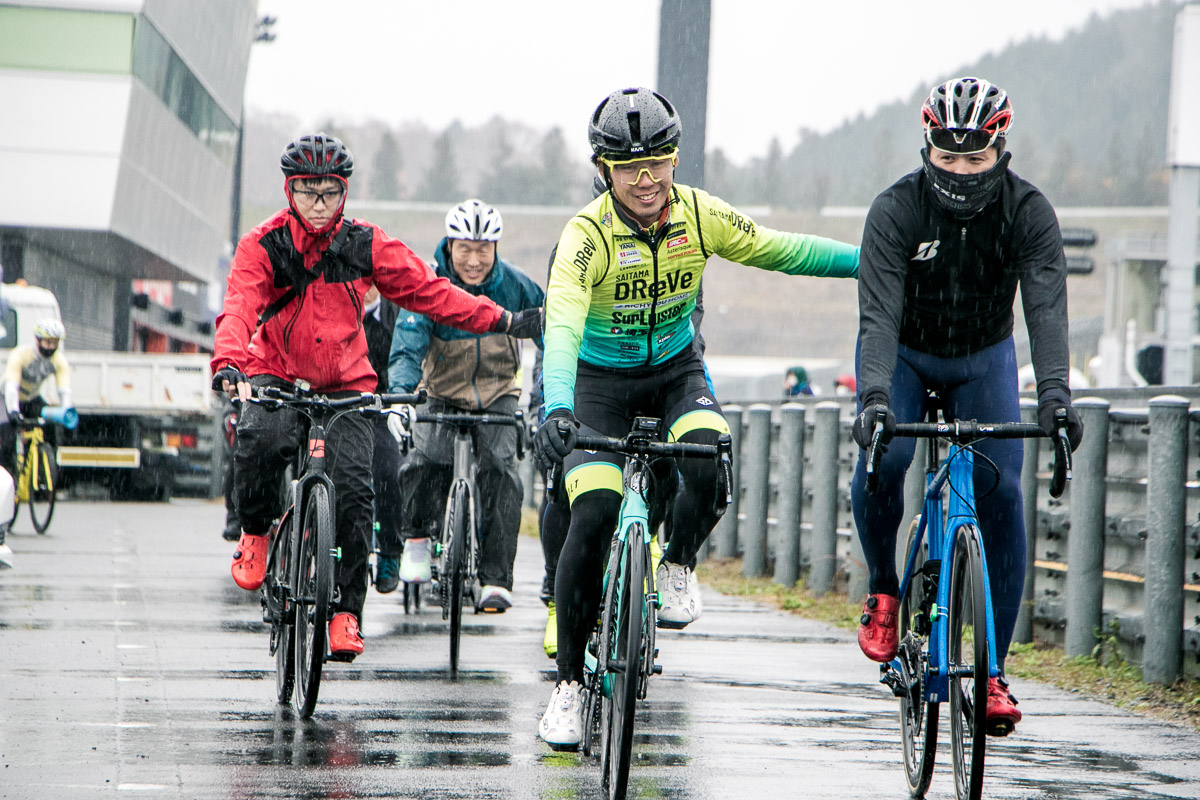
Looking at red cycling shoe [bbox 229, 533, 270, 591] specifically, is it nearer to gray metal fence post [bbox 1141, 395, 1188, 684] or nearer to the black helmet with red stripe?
the black helmet with red stripe

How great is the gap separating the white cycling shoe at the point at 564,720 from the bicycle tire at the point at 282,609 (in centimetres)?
161

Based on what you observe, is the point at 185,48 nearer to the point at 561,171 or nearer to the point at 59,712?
the point at 59,712

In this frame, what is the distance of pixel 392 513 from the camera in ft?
35.3

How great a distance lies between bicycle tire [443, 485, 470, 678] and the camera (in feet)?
27.6

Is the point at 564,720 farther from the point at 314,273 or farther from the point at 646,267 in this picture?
the point at 314,273

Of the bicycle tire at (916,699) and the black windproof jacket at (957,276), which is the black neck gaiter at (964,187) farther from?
the bicycle tire at (916,699)

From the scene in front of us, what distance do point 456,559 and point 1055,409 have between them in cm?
425

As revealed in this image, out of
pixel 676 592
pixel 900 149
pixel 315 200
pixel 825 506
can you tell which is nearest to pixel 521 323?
pixel 315 200

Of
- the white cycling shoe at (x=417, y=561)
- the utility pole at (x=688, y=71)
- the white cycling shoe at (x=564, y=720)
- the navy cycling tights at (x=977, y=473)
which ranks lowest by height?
the white cycling shoe at (x=564, y=720)

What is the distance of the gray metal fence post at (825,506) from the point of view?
12641 mm

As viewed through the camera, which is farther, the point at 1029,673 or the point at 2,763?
the point at 1029,673

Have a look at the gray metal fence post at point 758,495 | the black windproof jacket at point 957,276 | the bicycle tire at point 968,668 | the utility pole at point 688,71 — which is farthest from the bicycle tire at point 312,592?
the gray metal fence post at point 758,495

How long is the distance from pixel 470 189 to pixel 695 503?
149254mm

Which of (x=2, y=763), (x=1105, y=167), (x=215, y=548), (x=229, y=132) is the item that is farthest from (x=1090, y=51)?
(x=2, y=763)
